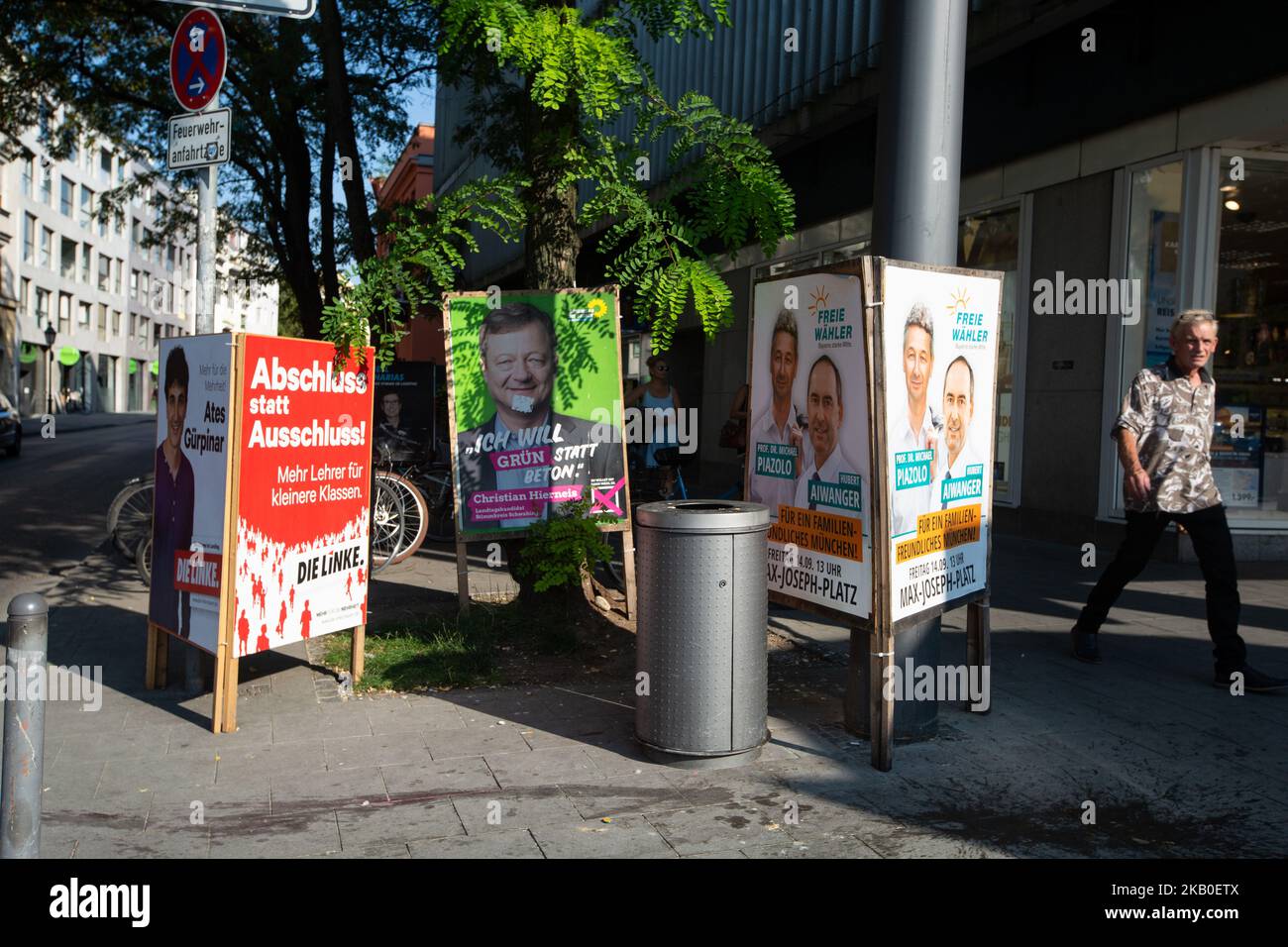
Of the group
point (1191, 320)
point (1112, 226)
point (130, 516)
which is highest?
point (1112, 226)

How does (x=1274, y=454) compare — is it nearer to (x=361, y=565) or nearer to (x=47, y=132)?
(x=361, y=565)

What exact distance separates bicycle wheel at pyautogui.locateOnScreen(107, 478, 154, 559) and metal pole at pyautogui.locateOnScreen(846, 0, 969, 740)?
646cm

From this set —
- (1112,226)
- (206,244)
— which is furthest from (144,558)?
(1112,226)

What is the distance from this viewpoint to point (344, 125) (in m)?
10.1

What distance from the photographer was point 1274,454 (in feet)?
33.3

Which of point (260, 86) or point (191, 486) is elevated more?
point (260, 86)

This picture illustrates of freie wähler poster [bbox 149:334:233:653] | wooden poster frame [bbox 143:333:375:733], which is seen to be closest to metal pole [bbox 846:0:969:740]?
wooden poster frame [bbox 143:333:375:733]

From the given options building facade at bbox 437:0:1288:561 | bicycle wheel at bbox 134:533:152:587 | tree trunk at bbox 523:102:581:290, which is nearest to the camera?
tree trunk at bbox 523:102:581:290

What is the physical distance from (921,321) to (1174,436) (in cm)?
202

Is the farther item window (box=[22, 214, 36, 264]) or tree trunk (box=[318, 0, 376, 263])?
window (box=[22, 214, 36, 264])

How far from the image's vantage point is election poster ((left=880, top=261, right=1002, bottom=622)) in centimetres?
463

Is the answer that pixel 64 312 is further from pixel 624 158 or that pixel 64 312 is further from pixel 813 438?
pixel 813 438

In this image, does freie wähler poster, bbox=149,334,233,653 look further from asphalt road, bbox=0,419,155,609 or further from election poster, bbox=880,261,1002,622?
asphalt road, bbox=0,419,155,609

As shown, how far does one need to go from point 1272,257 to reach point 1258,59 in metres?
2.31
